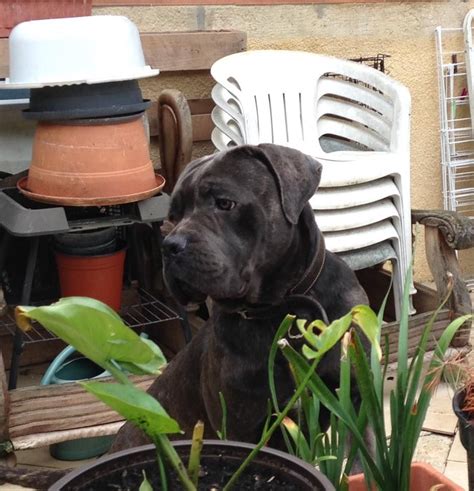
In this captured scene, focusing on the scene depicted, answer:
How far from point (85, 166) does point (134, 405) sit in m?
2.20

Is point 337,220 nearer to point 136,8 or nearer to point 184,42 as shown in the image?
point 184,42

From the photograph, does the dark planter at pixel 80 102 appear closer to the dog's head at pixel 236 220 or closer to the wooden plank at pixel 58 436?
the dog's head at pixel 236 220

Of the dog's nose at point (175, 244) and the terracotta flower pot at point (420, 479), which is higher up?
the dog's nose at point (175, 244)

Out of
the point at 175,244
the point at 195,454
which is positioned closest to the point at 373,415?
the point at 195,454

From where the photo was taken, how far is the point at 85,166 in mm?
3166

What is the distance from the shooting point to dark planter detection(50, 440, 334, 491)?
117 centimetres

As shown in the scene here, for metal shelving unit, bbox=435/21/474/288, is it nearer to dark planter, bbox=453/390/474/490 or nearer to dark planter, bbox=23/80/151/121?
dark planter, bbox=23/80/151/121

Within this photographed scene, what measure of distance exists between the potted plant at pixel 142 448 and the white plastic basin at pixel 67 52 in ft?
6.70

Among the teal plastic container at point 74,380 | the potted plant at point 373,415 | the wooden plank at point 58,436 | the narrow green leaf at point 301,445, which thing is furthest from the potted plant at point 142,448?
the teal plastic container at point 74,380

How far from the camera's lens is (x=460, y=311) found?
3553 mm

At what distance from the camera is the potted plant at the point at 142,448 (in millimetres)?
1044

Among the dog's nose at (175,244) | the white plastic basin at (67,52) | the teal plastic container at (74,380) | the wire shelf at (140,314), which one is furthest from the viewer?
the wire shelf at (140,314)

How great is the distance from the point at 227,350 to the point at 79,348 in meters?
1.28

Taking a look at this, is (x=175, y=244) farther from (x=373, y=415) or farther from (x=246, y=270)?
(x=373, y=415)
